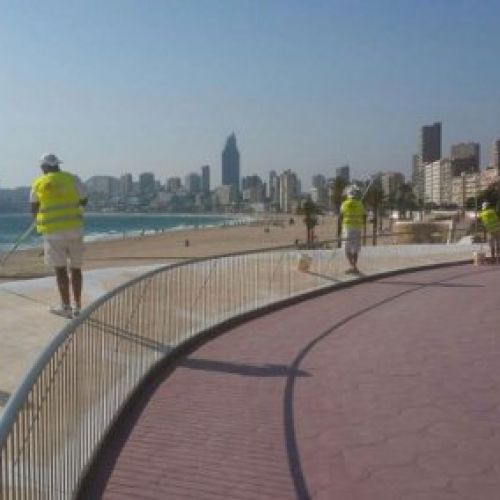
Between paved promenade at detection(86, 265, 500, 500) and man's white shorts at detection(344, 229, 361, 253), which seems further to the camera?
man's white shorts at detection(344, 229, 361, 253)

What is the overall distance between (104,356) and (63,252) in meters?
3.57

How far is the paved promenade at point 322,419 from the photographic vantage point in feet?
16.2

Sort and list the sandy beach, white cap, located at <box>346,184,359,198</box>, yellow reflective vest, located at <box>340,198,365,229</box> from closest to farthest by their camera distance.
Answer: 1. yellow reflective vest, located at <box>340,198,365,229</box>
2. white cap, located at <box>346,184,359,198</box>
3. the sandy beach

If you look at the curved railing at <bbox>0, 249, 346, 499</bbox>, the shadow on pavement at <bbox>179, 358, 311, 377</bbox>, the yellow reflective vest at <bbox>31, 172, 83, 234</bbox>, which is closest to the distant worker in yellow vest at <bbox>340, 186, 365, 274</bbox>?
the curved railing at <bbox>0, 249, 346, 499</bbox>

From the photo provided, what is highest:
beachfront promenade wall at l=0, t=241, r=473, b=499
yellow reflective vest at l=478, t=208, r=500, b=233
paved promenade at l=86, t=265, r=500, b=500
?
yellow reflective vest at l=478, t=208, r=500, b=233

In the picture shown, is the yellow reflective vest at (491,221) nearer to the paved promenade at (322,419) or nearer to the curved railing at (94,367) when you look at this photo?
the paved promenade at (322,419)

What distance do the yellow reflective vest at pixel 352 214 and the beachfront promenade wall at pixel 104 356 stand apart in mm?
2452

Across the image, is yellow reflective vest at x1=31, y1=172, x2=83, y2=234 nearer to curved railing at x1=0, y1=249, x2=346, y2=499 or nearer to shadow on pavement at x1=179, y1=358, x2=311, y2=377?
curved railing at x1=0, y1=249, x2=346, y2=499

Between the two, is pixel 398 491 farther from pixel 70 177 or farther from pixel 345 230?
pixel 345 230

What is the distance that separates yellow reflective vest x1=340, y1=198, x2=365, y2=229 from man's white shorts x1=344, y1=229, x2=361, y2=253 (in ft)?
0.31

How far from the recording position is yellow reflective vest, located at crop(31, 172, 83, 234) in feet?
29.3

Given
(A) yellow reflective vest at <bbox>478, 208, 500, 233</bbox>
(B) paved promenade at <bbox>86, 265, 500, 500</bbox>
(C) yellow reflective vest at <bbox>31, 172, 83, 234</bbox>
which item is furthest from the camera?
(A) yellow reflective vest at <bbox>478, 208, 500, 233</bbox>

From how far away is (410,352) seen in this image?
859 cm

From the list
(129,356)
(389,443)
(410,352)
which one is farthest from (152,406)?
(410,352)
